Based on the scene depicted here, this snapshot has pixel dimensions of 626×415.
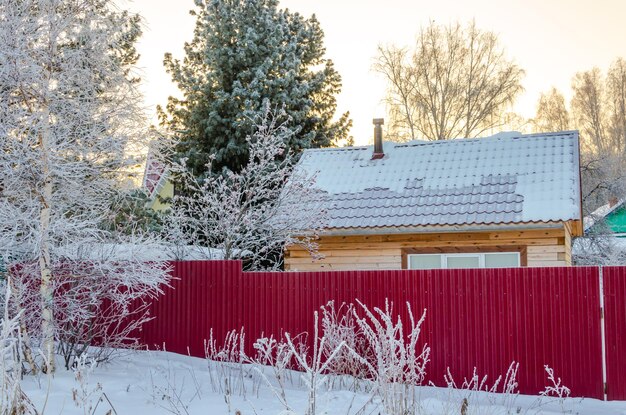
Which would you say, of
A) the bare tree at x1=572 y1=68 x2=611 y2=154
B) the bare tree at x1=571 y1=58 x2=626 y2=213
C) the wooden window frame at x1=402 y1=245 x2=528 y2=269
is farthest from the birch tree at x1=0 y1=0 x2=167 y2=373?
the bare tree at x1=572 y1=68 x2=611 y2=154

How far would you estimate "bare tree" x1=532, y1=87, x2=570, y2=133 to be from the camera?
38.8 meters

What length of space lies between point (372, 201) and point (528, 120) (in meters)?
16.3

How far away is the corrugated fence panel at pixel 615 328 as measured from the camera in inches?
315

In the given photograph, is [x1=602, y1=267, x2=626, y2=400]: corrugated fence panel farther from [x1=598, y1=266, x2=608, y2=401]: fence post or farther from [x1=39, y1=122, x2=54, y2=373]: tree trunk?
[x1=39, y1=122, x2=54, y2=373]: tree trunk

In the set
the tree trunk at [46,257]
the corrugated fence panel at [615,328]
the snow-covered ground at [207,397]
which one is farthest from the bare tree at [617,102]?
the tree trunk at [46,257]

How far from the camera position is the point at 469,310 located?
8.70 meters

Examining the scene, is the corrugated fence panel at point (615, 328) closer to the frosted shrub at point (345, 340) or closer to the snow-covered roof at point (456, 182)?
the frosted shrub at point (345, 340)

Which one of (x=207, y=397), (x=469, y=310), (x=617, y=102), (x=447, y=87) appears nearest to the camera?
(x=207, y=397)

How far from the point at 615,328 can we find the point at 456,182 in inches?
252

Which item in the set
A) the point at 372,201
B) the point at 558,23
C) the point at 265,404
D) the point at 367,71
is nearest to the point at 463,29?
the point at 367,71

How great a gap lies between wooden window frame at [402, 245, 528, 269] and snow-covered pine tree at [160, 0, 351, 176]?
7530mm

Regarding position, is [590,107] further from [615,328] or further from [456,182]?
[615,328]

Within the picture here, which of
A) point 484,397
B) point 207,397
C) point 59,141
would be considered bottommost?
point 484,397

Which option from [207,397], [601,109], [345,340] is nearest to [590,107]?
[601,109]
